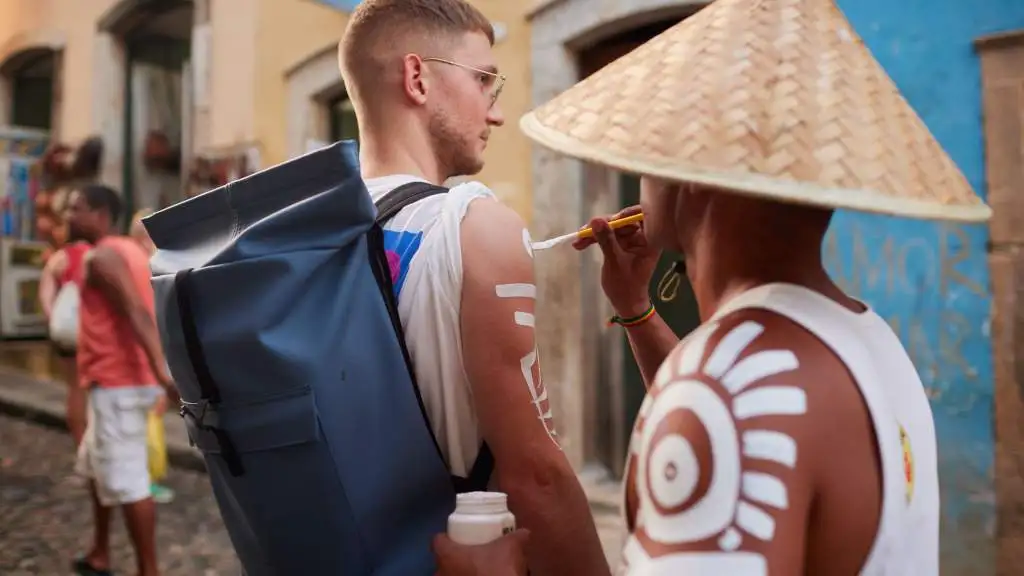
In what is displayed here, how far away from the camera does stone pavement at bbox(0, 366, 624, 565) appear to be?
4496mm

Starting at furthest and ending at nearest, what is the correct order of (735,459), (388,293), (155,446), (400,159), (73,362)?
(73,362) < (155,446) < (400,159) < (388,293) < (735,459)

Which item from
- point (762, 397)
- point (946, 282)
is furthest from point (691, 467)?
point (946, 282)

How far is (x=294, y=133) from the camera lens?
6.91 metres

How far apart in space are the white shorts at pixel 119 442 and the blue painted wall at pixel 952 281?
3.32 meters

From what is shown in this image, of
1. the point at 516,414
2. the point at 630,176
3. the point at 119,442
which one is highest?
the point at 630,176

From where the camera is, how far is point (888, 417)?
0.82 m

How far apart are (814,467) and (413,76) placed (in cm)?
108

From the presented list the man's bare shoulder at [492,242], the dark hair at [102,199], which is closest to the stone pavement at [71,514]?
the dark hair at [102,199]

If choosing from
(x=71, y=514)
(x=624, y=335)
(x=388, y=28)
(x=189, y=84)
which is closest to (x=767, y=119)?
(x=388, y=28)

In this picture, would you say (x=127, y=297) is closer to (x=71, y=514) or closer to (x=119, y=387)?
(x=119, y=387)

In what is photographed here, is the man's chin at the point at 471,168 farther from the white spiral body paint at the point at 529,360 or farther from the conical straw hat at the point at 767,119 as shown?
the conical straw hat at the point at 767,119

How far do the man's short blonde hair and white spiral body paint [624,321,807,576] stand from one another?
1.01m

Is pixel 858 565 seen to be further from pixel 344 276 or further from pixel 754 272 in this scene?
pixel 344 276

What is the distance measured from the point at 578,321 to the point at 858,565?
13.7 ft
